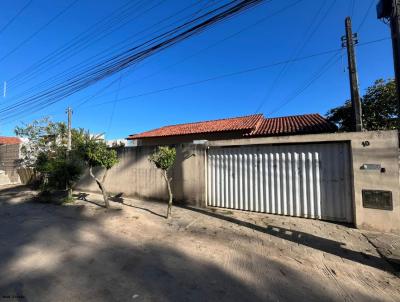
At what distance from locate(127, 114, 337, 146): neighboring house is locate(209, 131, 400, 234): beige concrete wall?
6991mm

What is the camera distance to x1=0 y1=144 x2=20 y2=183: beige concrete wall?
1522cm

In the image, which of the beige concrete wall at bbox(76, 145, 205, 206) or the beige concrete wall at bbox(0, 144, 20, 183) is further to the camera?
the beige concrete wall at bbox(0, 144, 20, 183)

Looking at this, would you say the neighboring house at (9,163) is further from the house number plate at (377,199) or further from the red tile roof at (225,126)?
the house number plate at (377,199)

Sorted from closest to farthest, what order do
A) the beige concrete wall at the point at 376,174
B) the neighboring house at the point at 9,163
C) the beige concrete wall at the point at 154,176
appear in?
the beige concrete wall at the point at 376,174
the beige concrete wall at the point at 154,176
the neighboring house at the point at 9,163

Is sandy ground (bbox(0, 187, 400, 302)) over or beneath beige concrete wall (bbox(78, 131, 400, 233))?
beneath

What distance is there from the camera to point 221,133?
1498 cm

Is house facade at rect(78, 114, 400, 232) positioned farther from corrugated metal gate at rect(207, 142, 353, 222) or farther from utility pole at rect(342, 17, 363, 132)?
utility pole at rect(342, 17, 363, 132)

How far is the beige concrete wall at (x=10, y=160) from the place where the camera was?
1522 cm

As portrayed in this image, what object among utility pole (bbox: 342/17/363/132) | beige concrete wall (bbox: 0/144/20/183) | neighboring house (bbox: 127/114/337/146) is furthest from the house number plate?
beige concrete wall (bbox: 0/144/20/183)

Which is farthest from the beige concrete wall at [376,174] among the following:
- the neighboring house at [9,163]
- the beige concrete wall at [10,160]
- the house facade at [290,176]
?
the neighboring house at [9,163]

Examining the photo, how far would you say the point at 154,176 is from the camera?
8.66 metres

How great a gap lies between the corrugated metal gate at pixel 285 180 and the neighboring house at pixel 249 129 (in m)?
6.40

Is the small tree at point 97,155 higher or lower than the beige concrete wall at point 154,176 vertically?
higher

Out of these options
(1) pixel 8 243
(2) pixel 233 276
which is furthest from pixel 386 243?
(1) pixel 8 243
